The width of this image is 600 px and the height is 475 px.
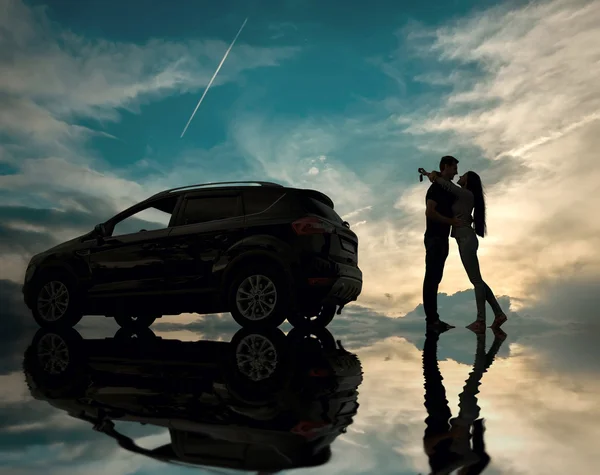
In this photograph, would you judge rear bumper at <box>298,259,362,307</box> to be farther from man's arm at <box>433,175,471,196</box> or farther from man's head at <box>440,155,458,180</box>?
man's head at <box>440,155,458,180</box>

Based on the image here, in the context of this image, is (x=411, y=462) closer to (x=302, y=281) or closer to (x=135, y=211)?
(x=302, y=281)

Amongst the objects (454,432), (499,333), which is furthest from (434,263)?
(454,432)

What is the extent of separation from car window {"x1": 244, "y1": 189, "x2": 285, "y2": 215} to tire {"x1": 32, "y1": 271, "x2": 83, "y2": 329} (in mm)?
3553

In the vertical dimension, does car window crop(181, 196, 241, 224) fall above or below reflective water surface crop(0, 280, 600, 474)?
above

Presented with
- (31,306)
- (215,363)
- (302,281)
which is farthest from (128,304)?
(215,363)

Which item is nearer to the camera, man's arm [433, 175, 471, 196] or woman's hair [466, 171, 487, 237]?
man's arm [433, 175, 471, 196]

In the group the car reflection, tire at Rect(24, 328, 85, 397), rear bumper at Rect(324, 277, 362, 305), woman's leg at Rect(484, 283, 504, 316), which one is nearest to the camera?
the car reflection

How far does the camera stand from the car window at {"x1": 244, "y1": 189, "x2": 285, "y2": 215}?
8.88m

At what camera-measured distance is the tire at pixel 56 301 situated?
33.4 feet

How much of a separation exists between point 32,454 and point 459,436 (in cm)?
195

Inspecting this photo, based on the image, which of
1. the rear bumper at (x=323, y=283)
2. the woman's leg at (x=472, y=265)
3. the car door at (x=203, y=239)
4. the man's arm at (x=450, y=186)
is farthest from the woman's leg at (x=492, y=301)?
the car door at (x=203, y=239)

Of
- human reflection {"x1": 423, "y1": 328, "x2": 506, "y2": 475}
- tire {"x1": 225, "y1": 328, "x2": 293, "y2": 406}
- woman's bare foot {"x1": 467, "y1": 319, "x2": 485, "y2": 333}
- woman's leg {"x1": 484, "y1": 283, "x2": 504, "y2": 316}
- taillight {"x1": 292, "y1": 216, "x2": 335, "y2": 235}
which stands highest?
taillight {"x1": 292, "y1": 216, "x2": 335, "y2": 235}

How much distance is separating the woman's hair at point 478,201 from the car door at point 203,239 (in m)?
3.89

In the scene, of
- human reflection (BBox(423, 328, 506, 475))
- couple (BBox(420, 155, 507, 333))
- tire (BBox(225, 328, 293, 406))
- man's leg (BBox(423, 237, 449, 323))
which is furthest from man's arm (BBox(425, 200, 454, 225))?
human reflection (BBox(423, 328, 506, 475))
